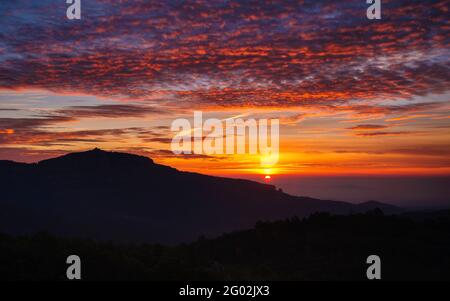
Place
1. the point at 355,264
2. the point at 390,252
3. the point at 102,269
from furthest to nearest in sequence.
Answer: the point at 390,252 → the point at 355,264 → the point at 102,269

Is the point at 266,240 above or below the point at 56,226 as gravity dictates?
above

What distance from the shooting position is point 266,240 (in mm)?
29672

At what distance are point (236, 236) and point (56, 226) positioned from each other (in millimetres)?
101876

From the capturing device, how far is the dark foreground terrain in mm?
17953

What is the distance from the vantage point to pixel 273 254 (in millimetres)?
27000

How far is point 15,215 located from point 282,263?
390 feet

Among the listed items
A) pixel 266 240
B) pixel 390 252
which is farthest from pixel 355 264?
pixel 266 240

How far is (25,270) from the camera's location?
17016mm

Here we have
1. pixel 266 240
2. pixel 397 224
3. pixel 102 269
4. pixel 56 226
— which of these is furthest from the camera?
pixel 56 226

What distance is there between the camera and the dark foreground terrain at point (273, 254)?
18.0 metres
